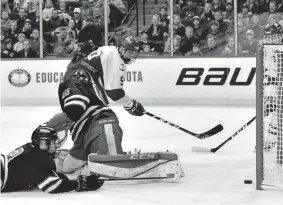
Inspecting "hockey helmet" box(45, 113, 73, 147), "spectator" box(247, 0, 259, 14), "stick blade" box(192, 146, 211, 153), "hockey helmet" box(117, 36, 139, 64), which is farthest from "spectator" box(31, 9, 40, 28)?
"hockey helmet" box(117, 36, 139, 64)

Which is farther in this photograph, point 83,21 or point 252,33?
point 83,21

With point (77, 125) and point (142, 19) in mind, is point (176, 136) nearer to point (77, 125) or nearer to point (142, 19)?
point (77, 125)

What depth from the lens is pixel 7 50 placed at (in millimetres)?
8906

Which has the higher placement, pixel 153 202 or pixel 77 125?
pixel 77 125

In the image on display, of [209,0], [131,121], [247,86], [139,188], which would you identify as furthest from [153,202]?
[209,0]

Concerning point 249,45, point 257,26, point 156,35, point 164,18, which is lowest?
point 249,45

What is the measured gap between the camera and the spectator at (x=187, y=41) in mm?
8500

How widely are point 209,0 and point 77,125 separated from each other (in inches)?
201

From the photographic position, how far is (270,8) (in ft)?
26.9

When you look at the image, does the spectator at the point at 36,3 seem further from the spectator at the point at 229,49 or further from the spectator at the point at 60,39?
the spectator at the point at 229,49

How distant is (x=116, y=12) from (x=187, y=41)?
995 millimetres

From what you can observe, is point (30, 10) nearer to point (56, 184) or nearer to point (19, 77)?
point (19, 77)

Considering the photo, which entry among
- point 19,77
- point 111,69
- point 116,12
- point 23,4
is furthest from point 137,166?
point 23,4

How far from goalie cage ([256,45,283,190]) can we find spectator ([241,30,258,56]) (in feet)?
13.3
